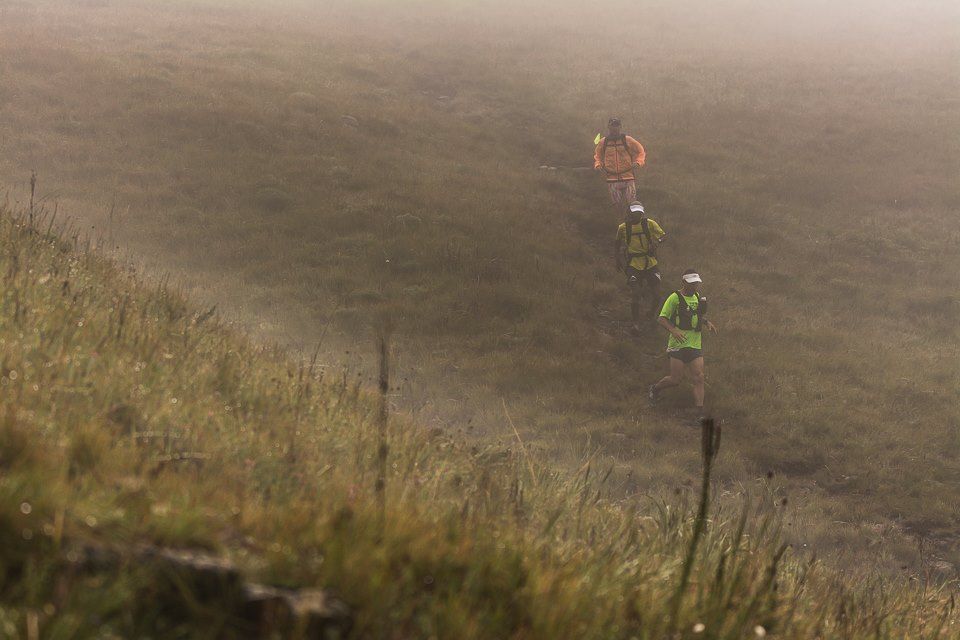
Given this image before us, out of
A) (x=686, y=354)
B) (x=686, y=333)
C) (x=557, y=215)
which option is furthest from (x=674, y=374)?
(x=557, y=215)

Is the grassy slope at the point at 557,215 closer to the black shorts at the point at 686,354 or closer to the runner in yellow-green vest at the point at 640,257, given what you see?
the runner in yellow-green vest at the point at 640,257

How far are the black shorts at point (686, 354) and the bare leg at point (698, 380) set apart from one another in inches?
2.8

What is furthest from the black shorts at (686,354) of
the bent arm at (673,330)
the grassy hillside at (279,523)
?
the grassy hillside at (279,523)

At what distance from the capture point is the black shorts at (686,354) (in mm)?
14516

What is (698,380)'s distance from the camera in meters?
14.5

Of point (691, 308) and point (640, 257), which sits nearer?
point (691, 308)

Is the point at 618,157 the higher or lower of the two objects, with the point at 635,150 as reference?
lower

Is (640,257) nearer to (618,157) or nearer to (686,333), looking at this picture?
(686,333)

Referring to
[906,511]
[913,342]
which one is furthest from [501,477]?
[913,342]

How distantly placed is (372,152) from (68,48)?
490 inches

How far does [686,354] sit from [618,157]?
8.22 m

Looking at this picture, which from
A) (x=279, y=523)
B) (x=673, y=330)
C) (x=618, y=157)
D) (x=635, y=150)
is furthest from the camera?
(x=635, y=150)

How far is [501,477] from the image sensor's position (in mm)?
6020

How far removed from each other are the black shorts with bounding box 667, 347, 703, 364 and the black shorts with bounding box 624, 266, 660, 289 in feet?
10.1
